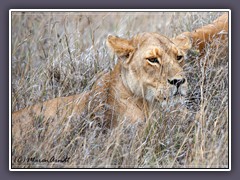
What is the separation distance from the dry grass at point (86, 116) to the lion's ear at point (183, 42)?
120mm

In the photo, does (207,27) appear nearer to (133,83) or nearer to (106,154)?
(133,83)

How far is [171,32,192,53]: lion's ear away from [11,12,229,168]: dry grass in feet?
0.39

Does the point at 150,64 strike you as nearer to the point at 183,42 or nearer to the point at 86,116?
the point at 183,42

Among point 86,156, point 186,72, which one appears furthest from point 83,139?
point 186,72

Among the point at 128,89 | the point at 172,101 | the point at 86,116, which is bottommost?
the point at 86,116

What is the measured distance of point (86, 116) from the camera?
903 centimetres

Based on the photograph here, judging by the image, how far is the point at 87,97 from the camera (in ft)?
30.0

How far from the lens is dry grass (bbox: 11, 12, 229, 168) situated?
350 inches

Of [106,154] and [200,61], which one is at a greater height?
[200,61]

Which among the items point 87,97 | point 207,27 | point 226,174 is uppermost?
point 207,27

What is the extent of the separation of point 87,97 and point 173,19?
1202mm

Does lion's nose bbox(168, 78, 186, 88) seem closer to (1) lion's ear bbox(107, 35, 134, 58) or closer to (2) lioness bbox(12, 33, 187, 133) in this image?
(2) lioness bbox(12, 33, 187, 133)

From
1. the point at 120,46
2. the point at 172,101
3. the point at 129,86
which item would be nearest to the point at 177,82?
the point at 172,101

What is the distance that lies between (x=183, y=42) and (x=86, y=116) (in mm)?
1103
